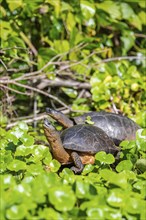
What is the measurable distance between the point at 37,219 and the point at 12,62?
2.51 metres

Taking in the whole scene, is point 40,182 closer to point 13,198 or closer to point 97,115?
point 13,198

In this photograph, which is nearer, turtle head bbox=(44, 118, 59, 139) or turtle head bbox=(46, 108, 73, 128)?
turtle head bbox=(44, 118, 59, 139)

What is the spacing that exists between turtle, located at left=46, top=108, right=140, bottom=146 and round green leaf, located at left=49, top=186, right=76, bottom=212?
1.50 meters

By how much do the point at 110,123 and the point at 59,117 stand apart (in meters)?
0.35

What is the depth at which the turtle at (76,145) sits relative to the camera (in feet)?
9.98

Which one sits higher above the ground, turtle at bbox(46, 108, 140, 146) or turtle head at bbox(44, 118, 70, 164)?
turtle head at bbox(44, 118, 70, 164)

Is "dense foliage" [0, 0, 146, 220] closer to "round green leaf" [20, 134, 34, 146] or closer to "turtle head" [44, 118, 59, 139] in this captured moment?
"round green leaf" [20, 134, 34, 146]

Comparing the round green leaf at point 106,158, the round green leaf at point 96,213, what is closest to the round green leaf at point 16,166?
the round green leaf at point 106,158

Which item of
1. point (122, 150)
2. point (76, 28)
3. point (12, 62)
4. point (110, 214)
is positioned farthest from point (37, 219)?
point (76, 28)

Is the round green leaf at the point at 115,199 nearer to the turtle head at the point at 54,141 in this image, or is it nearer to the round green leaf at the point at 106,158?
the round green leaf at the point at 106,158

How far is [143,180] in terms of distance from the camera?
8.00ft

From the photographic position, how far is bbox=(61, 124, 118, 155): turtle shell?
3084mm

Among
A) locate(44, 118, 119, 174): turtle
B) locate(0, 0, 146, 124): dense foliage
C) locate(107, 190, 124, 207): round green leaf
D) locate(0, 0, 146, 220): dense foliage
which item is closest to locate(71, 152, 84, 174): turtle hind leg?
locate(44, 118, 119, 174): turtle

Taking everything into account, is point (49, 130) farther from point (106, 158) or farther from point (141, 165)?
point (141, 165)
